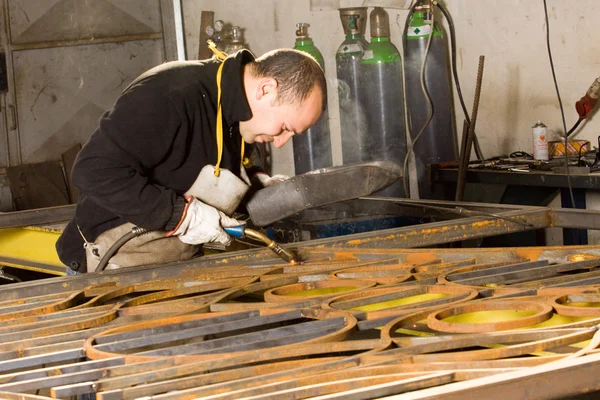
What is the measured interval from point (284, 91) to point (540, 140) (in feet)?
8.28

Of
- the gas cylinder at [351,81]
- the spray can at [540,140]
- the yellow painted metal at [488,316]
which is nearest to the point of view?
the yellow painted metal at [488,316]

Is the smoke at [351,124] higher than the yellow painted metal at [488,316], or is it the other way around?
the smoke at [351,124]

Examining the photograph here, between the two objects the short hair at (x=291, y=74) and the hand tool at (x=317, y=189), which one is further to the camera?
the hand tool at (x=317, y=189)

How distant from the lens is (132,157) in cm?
273

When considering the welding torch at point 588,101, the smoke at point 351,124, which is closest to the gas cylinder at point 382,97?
the smoke at point 351,124

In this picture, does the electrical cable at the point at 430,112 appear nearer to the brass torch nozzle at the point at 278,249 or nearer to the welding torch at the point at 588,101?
the welding torch at the point at 588,101

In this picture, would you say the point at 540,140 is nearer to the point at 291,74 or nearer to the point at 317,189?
the point at 317,189

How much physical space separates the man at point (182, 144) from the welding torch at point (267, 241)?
0.10 ft

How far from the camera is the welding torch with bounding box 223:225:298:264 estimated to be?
2.73 metres

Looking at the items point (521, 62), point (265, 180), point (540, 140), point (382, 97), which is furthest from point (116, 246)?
point (382, 97)

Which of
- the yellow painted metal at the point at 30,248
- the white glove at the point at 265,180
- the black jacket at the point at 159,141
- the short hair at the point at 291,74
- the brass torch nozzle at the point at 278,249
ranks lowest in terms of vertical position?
the yellow painted metal at the point at 30,248

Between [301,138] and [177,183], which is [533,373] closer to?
[177,183]

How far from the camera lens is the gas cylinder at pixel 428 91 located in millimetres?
5777

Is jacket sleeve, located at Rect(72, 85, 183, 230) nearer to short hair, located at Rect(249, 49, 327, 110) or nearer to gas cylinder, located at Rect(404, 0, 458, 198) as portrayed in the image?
short hair, located at Rect(249, 49, 327, 110)
